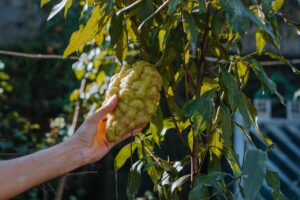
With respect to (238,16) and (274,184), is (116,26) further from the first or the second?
(274,184)

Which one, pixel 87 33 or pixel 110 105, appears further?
pixel 87 33

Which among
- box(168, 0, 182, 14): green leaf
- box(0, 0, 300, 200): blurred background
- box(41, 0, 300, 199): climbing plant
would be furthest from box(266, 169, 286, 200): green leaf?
box(0, 0, 300, 200): blurred background

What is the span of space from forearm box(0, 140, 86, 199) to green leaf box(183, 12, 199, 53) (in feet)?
1.45

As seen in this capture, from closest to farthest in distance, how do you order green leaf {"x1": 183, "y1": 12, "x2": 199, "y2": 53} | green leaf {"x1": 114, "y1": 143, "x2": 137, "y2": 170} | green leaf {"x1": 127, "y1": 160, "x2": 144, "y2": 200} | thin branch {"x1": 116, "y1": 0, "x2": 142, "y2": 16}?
green leaf {"x1": 183, "y1": 12, "x2": 199, "y2": 53} < thin branch {"x1": 116, "y1": 0, "x2": 142, "y2": 16} < green leaf {"x1": 127, "y1": 160, "x2": 144, "y2": 200} < green leaf {"x1": 114, "y1": 143, "x2": 137, "y2": 170}

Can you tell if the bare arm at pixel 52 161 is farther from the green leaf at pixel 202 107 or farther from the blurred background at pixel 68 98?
the blurred background at pixel 68 98

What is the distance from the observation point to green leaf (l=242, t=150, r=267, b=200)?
53.7 inches

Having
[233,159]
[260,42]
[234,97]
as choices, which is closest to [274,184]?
[233,159]

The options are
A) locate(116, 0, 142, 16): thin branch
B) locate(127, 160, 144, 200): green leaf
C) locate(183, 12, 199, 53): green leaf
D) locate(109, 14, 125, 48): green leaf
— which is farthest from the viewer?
locate(127, 160, 144, 200): green leaf

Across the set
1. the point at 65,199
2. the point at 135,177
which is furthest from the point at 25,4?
the point at 135,177

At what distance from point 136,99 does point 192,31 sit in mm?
219

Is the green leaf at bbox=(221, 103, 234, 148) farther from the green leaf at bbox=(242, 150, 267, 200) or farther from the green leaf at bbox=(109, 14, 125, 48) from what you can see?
the green leaf at bbox=(109, 14, 125, 48)

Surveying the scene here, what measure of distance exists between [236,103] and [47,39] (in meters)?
4.36

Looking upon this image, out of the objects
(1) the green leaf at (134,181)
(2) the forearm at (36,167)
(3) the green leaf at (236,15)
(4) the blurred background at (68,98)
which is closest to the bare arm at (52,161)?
(2) the forearm at (36,167)

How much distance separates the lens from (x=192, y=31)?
1.52 meters
